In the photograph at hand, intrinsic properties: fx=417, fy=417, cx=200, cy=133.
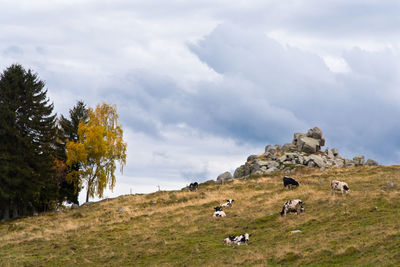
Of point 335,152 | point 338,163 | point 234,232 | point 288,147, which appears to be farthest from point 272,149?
point 234,232

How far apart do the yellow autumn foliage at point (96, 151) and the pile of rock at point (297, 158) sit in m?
18.3

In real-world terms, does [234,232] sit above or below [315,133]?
below

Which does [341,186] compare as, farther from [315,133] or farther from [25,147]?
[315,133]

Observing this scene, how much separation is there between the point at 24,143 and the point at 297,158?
46.3 meters

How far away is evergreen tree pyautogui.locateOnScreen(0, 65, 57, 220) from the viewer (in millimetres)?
53125

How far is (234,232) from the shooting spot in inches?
1198

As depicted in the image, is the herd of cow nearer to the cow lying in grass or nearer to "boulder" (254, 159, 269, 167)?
the cow lying in grass

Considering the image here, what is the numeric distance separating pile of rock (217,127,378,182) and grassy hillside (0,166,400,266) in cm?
2768

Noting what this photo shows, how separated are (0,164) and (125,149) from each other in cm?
1958

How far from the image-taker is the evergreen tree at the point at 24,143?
53125mm

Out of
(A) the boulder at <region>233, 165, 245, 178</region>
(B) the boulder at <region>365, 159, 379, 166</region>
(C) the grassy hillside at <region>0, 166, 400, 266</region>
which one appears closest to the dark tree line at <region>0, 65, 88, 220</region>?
(C) the grassy hillside at <region>0, 166, 400, 266</region>

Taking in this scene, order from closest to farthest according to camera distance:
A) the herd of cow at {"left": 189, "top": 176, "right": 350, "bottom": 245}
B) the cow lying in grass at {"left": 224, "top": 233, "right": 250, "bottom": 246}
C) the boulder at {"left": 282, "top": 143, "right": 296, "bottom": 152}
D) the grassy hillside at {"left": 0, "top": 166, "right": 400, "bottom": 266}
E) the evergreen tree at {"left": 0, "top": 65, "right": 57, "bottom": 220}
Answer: the grassy hillside at {"left": 0, "top": 166, "right": 400, "bottom": 266} → the cow lying in grass at {"left": 224, "top": 233, "right": 250, "bottom": 246} → the herd of cow at {"left": 189, "top": 176, "right": 350, "bottom": 245} → the evergreen tree at {"left": 0, "top": 65, "right": 57, "bottom": 220} → the boulder at {"left": 282, "top": 143, "right": 296, "bottom": 152}

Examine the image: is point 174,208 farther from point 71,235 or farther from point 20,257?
point 20,257

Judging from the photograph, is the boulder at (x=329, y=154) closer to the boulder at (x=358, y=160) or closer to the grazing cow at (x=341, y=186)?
the boulder at (x=358, y=160)
